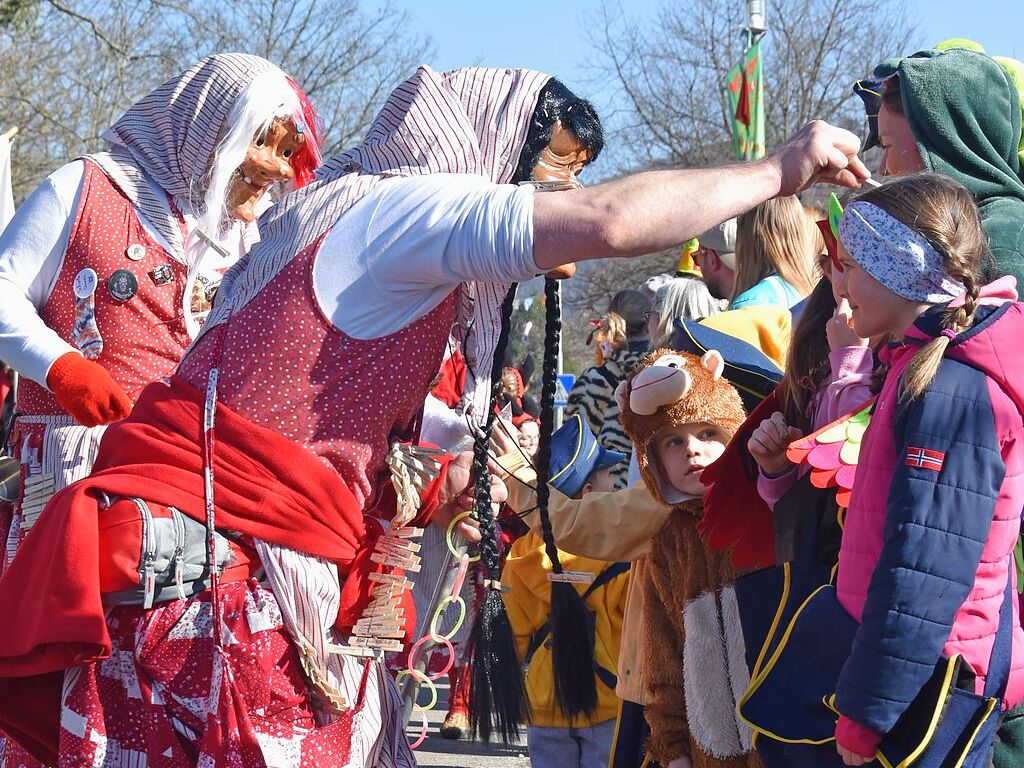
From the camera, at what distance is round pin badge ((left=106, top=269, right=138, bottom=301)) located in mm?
3541

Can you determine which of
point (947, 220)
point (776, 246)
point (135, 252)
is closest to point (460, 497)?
point (947, 220)

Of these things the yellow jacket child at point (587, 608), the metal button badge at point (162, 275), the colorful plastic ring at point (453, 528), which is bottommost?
the yellow jacket child at point (587, 608)

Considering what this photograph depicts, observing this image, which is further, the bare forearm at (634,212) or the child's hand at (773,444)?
the child's hand at (773,444)

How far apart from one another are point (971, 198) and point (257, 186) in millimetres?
1899

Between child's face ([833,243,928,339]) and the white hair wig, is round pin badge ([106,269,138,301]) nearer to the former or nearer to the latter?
the white hair wig

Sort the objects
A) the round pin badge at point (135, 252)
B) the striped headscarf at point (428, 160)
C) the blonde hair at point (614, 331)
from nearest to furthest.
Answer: the striped headscarf at point (428, 160) → the round pin badge at point (135, 252) → the blonde hair at point (614, 331)

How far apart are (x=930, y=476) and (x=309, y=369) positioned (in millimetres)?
1029

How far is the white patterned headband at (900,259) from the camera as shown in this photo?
2363 millimetres

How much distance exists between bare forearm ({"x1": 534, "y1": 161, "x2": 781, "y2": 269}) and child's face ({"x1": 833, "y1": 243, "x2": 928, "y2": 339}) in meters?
0.40

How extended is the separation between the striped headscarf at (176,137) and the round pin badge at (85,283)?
0.23 m

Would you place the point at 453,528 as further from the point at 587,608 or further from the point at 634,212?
the point at 587,608

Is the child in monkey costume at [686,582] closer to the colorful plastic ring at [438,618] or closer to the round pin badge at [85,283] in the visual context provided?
the colorful plastic ring at [438,618]

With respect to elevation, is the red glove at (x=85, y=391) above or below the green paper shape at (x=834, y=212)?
below

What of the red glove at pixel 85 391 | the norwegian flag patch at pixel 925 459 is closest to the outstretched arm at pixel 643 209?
the norwegian flag patch at pixel 925 459
